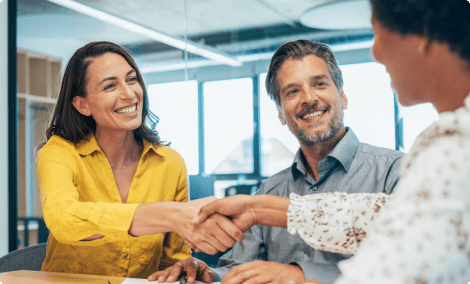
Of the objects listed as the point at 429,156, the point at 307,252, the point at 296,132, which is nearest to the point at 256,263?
the point at 307,252

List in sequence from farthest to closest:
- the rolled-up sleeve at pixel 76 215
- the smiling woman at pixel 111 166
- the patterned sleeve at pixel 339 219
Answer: the smiling woman at pixel 111 166 → the rolled-up sleeve at pixel 76 215 → the patterned sleeve at pixel 339 219

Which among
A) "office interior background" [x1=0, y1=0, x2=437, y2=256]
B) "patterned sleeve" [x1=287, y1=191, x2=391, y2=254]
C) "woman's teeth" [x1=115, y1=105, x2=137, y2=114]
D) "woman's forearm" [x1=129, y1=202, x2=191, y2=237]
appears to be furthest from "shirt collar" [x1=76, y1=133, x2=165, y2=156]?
"office interior background" [x1=0, y1=0, x2=437, y2=256]

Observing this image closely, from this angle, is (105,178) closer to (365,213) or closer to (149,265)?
(149,265)

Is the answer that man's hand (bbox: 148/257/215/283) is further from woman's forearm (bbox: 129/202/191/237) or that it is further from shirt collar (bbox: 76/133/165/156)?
shirt collar (bbox: 76/133/165/156)

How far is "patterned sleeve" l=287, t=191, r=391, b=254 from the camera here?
3.36ft

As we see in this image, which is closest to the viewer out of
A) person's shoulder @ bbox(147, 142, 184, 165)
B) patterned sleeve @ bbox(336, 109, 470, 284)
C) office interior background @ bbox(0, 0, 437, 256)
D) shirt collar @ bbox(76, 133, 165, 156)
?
patterned sleeve @ bbox(336, 109, 470, 284)

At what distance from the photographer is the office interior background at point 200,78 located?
3.52m

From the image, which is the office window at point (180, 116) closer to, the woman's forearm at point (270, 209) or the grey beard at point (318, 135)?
the grey beard at point (318, 135)

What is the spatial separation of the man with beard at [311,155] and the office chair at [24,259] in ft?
2.57

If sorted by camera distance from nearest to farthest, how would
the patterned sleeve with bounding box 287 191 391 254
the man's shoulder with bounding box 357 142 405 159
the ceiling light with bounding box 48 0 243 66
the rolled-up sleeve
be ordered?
the patterned sleeve with bounding box 287 191 391 254
the rolled-up sleeve
the man's shoulder with bounding box 357 142 405 159
the ceiling light with bounding box 48 0 243 66

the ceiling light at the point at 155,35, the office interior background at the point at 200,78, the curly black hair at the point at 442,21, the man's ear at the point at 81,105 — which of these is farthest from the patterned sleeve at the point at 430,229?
the ceiling light at the point at 155,35

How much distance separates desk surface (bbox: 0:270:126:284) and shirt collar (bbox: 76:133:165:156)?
50 cm

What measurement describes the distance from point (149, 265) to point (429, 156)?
1332mm

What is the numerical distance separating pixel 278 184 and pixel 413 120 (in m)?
2.39
